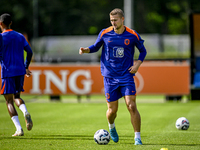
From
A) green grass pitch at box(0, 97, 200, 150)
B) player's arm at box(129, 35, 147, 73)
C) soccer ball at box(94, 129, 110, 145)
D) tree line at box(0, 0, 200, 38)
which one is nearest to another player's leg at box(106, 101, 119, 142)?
green grass pitch at box(0, 97, 200, 150)

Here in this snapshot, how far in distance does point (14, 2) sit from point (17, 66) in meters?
37.0

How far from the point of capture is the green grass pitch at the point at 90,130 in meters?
7.35

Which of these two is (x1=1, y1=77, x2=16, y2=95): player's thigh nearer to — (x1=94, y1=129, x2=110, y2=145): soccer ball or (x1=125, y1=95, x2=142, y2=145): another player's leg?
(x1=94, y1=129, x2=110, y2=145): soccer ball

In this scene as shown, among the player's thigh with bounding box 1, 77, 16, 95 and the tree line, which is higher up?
the tree line

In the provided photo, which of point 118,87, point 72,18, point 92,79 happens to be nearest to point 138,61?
point 118,87

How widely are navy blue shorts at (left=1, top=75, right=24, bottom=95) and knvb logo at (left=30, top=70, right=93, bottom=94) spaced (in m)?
8.62

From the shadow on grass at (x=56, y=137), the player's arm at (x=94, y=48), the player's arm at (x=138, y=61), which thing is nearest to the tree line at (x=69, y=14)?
the shadow on grass at (x=56, y=137)

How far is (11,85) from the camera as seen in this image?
27.3 ft

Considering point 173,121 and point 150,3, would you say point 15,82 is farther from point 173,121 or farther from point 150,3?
point 150,3

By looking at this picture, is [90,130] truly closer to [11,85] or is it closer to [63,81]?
[11,85]

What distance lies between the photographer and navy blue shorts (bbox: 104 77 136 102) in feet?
24.2

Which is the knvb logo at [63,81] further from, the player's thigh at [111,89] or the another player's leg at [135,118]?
the another player's leg at [135,118]

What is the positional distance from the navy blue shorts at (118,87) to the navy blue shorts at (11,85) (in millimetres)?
1929

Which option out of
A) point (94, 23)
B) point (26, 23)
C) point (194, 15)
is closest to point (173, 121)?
point (194, 15)
